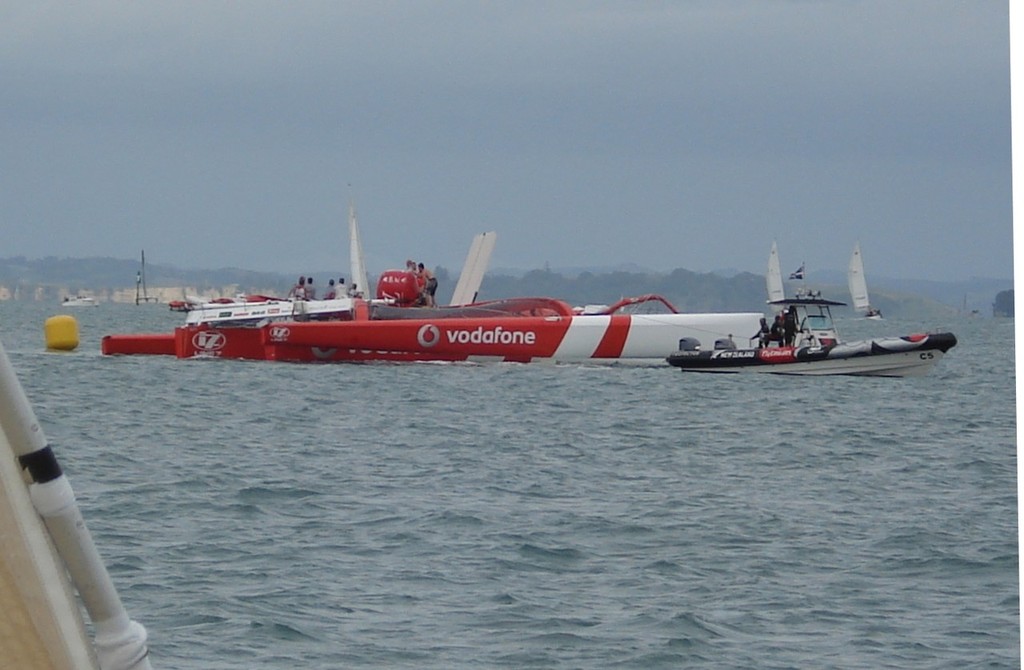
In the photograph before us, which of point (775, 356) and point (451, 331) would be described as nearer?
point (775, 356)

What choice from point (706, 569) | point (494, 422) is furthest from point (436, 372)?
point (706, 569)

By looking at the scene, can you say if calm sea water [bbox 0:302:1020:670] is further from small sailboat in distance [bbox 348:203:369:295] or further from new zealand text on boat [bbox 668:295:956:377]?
small sailboat in distance [bbox 348:203:369:295]

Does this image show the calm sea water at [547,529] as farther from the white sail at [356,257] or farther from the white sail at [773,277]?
the white sail at [773,277]

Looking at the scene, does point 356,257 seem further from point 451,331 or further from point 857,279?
point 857,279

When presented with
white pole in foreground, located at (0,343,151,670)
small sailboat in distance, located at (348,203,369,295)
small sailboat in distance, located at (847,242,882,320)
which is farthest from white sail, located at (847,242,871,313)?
white pole in foreground, located at (0,343,151,670)

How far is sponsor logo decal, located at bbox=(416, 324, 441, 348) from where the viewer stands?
26.4 meters

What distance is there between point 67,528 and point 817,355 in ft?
77.5

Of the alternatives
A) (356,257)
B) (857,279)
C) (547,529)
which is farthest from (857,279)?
(547,529)

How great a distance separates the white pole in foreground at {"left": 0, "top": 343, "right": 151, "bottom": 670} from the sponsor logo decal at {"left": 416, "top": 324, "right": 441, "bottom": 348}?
24.6 meters

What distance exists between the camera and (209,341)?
28266 mm

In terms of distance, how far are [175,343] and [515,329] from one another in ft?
21.7

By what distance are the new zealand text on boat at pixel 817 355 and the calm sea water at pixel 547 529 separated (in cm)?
258

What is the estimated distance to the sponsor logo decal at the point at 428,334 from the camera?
26438mm

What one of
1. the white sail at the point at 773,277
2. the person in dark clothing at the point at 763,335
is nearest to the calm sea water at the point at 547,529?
the person in dark clothing at the point at 763,335
